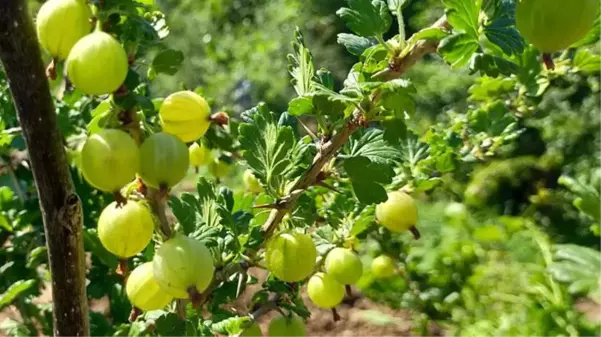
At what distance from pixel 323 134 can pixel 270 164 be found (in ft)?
0.16

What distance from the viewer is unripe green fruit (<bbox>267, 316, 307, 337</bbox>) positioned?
23.0 inches

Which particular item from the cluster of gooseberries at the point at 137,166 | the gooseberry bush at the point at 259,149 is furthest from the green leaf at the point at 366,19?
the cluster of gooseberries at the point at 137,166

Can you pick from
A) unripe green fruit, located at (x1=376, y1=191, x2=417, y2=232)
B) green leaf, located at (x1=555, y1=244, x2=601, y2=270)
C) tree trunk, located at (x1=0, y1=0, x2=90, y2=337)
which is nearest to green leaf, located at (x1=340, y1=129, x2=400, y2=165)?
unripe green fruit, located at (x1=376, y1=191, x2=417, y2=232)

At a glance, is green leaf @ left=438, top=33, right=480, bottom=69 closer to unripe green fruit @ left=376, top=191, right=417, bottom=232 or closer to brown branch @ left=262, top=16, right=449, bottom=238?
brown branch @ left=262, top=16, right=449, bottom=238

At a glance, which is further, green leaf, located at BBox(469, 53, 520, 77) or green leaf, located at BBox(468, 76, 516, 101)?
green leaf, located at BBox(468, 76, 516, 101)

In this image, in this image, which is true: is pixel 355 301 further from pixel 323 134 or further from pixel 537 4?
pixel 537 4

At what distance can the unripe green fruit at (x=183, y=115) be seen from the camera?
0.45 metres

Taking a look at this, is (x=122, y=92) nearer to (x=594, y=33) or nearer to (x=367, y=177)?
(x=367, y=177)

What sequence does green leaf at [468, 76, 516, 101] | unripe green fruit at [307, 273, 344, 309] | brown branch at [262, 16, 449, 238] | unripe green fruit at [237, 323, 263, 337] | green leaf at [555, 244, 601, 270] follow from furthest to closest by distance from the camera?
green leaf at [555, 244, 601, 270], green leaf at [468, 76, 516, 101], unripe green fruit at [307, 273, 344, 309], unripe green fruit at [237, 323, 263, 337], brown branch at [262, 16, 449, 238]

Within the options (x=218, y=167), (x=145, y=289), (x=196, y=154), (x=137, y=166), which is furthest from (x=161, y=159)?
(x=218, y=167)

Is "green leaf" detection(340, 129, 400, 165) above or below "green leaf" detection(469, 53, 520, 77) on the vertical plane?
below

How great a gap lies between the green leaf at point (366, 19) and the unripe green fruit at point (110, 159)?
206mm

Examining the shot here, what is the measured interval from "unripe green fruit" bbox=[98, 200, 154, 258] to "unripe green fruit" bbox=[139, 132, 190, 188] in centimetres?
3

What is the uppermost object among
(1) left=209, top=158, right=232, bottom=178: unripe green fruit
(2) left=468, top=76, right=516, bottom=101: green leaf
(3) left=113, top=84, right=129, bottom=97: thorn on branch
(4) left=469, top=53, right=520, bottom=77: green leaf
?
(3) left=113, top=84, right=129, bottom=97: thorn on branch
